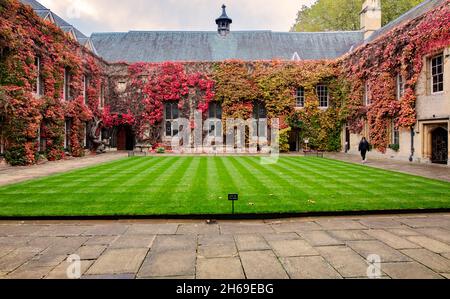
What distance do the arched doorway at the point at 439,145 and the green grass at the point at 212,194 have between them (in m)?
7.51

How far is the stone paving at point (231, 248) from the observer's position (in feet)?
12.9

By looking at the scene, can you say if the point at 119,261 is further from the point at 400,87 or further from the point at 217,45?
the point at 217,45

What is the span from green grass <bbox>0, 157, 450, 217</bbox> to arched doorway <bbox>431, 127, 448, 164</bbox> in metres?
7.51

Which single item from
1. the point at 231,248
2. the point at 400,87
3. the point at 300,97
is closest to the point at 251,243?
the point at 231,248

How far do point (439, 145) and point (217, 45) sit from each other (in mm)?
22948

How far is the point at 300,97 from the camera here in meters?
28.1

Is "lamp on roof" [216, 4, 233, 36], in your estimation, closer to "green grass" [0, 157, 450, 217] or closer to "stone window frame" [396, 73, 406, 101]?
"stone window frame" [396, 73, 406, 101]

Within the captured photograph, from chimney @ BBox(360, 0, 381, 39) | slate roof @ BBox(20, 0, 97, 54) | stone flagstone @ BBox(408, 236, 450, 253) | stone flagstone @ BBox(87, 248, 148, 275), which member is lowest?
stone flagstone @ BBox(408, 236, 450, 253)

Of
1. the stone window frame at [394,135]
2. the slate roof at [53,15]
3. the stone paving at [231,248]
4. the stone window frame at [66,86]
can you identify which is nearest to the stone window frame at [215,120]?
the stone window frame at [66,86]

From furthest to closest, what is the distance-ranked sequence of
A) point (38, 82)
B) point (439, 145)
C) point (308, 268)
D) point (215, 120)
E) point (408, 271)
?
point (215, 120)
point (38, 82)
point (439, 145)
point (308, 268)
point (408, 271)

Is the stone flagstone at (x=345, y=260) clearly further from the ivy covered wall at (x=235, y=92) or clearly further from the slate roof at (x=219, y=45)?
the slate roof at (x=219, y=45)

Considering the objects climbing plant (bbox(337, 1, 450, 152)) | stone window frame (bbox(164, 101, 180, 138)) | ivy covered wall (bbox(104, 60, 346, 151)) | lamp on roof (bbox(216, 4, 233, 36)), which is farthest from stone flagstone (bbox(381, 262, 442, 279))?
lamp on roof (bbox(216, 4, 233, 36))

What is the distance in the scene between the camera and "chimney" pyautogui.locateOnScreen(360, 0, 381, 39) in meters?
30.2
